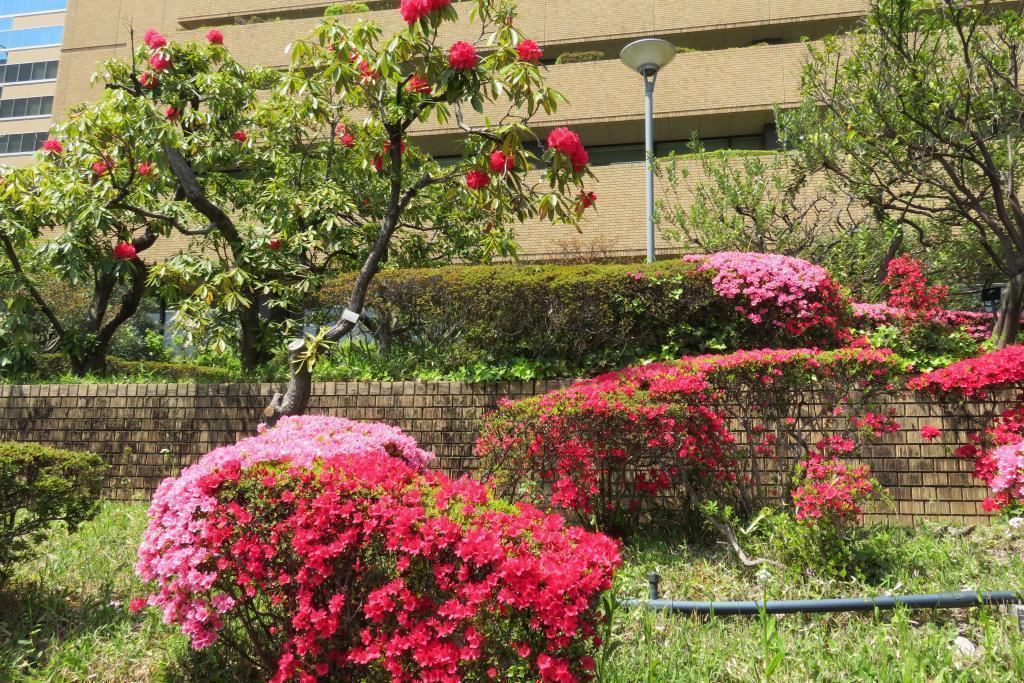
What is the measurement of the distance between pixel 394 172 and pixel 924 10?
573 centimetres

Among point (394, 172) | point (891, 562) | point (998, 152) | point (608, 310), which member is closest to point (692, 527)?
point (891, 562)

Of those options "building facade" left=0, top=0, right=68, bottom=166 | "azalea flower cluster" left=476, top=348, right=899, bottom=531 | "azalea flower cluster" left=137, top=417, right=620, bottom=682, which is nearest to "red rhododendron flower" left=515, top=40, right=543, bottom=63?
"azalea flower cluster" left=476, top=348, right=899, bottom=531

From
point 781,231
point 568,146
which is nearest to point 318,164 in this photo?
point 568,146

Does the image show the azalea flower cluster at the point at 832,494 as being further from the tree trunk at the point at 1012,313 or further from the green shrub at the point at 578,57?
the green shrub at the point at 578,57

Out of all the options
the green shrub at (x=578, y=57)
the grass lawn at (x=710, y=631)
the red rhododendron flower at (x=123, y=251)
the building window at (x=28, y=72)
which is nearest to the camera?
the grass lawn at (x=710, y=631)

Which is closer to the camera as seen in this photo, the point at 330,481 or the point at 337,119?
the point at 330,481

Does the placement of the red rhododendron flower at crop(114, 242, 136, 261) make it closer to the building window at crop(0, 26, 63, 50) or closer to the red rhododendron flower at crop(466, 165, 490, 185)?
the red rhododendron flower at crop(466, 165, 490, 185)

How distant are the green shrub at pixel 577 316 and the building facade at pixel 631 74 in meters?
Answer: 6.79

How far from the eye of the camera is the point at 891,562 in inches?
159

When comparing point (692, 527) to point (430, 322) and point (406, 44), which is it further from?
point (406, 44)

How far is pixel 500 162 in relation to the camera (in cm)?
494

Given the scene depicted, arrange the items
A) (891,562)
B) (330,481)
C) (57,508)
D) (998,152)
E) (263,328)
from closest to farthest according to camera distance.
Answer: (330,481) → (57,508) → (891,562) → (998,152) → (263,328)

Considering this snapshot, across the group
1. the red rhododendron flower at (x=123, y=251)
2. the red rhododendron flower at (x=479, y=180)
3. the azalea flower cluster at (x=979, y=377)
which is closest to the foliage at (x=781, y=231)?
the azalea flower cluster at (x=979, y=377)

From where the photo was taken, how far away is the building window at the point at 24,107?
4541cm
